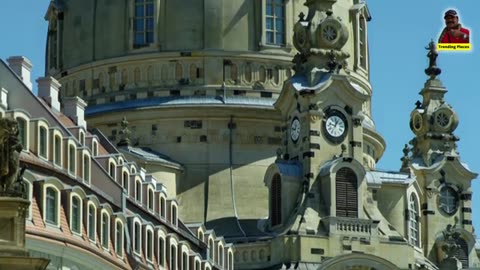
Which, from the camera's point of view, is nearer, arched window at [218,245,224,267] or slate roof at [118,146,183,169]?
arched window at [218,245,224,267]

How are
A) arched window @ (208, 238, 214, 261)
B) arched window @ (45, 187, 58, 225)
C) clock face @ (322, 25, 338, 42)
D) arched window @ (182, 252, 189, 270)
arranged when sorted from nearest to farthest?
arched window @ (45, 187, 58, 225) < arched window @ (182, 252, 189, 270) < arched window @ (208, 238, 214, 261) < clock face @ (322, 25, 338, 42)

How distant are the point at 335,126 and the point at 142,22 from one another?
516 inches

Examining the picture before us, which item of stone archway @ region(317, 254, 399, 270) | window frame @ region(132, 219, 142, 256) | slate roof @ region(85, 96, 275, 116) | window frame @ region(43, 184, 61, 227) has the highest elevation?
slate roof @ region(85, 96, 275, 116)

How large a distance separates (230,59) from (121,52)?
5.58 m

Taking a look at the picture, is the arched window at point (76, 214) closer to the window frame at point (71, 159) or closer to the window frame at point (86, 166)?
the window frame at point (71, 159)

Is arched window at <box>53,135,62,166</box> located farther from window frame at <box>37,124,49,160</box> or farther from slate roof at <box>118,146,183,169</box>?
slate roof at <box>118,146,183,169</box>

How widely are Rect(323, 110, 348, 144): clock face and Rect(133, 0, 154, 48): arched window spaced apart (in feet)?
40.6

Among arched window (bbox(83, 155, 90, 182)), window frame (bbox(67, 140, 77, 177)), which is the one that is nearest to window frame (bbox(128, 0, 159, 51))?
arched window (bbox(83, 155, 90, 182))

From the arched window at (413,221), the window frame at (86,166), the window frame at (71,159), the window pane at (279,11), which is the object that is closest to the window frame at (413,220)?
the arched window at (413,221)

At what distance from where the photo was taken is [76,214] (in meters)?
62.8

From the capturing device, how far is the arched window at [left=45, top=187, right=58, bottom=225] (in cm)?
6047

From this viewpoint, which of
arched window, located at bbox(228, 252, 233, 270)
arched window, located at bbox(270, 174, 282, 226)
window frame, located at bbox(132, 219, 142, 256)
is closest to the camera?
window frame, located at bbox(132, 219, 142, 256)

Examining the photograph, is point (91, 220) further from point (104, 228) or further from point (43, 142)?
point (43, 142)

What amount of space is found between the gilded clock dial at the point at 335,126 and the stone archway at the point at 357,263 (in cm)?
683
